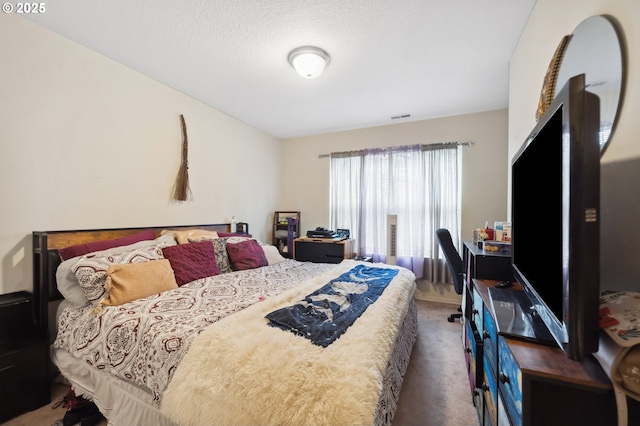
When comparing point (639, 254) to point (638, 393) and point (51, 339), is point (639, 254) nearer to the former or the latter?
point (638, 393)

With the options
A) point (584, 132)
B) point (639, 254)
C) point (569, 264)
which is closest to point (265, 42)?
point (584, 132)

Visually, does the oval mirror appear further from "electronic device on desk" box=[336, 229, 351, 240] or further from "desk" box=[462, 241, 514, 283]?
"electronic device on desk" box=[336, 229, 351, 240]

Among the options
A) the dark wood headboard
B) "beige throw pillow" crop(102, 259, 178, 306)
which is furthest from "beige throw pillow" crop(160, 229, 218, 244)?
the dark wood headboard

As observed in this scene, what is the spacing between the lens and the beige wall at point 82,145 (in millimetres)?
1722

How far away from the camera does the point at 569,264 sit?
23.1 inches

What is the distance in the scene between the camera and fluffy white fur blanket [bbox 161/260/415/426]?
0.87 metres

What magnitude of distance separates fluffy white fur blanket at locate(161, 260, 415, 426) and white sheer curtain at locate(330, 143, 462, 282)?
255 centimetres

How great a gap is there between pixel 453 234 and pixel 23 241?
4318mm

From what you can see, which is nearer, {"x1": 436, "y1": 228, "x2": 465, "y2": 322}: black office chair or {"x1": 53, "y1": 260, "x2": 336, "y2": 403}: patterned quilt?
{"x1": 53, "y1": 260, "x2": 336, "y2": 403}: patterned quilt

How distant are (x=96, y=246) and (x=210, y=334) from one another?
147cm

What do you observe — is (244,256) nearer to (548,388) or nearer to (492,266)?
(492,266)

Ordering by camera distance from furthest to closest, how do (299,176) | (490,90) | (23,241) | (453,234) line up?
(299,176) → (453,234) → (490,90) → (23,241)

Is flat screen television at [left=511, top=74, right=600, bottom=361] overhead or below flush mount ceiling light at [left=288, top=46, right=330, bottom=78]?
below

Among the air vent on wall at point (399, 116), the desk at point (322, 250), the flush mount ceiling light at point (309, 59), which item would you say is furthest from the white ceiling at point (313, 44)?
the desk at point (322, 250)
